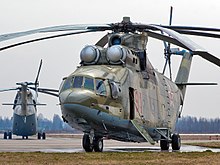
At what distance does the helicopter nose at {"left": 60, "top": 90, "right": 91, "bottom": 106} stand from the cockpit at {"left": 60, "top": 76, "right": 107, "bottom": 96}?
30 centimetres

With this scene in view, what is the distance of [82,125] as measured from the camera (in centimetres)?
2291

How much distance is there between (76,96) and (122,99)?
254 centimetres

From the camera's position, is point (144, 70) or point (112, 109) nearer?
point (112, 109)

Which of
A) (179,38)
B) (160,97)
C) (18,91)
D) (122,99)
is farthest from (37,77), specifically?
(179,38)

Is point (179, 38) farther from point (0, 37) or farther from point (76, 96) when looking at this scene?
point (0, 37)

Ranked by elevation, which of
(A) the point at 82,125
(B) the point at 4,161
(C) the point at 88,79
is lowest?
(B) the point at 4,161

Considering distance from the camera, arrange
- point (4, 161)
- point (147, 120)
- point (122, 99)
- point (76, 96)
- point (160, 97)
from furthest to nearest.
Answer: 1. point (160, 97)
2. point (147, 120)
3. point (122, 99)
4. point (76, 96)
5. point (4, 161)

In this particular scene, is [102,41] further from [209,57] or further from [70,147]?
[209,57]

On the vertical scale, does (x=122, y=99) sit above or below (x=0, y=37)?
below

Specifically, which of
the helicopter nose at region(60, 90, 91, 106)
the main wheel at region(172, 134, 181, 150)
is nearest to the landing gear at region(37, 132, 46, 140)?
the main wheel at region(172, 134, 181, 150)

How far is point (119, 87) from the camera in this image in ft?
77.6

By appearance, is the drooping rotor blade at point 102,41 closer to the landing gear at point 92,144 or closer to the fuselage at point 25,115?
the landing gear at point 92,144

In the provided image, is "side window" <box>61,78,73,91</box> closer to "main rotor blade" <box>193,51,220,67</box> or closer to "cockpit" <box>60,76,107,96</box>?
"cockpit" <box>60,76,107,96</box>

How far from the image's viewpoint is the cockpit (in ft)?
73.7
